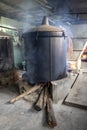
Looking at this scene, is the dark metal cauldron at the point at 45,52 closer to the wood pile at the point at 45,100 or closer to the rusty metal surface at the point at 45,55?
the rusty metal surface at the point at 45,55

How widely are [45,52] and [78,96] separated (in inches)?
49.0

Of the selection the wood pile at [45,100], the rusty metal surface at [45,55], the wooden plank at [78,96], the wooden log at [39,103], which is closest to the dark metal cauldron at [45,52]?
the rusty metal surface at [45,55]

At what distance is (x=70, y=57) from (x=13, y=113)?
10.6 feet

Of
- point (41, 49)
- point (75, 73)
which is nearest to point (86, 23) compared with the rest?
point (75, 73)

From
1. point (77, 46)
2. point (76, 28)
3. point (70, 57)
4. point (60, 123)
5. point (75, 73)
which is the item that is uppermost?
point (76, 28)

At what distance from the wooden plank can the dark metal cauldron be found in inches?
20.5

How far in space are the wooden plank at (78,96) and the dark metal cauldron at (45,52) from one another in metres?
0.52

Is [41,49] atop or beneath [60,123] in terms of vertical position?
atop

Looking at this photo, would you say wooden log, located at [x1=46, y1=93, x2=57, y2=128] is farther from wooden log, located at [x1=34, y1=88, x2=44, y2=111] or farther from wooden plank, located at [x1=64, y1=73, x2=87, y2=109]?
wooden plank, located at [x1=64, y1=73, x2=87, y2=109]

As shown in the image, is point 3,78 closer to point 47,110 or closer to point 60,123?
point 47,110

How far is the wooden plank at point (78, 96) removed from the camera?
2.60 meters

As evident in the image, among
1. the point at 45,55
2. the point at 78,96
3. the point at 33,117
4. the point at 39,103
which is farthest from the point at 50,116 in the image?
the point at 45,55

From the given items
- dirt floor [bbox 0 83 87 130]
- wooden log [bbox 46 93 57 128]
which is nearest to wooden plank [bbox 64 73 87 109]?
dirt floor [bbox 0 83 87 130]

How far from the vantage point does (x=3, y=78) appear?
3691mm
